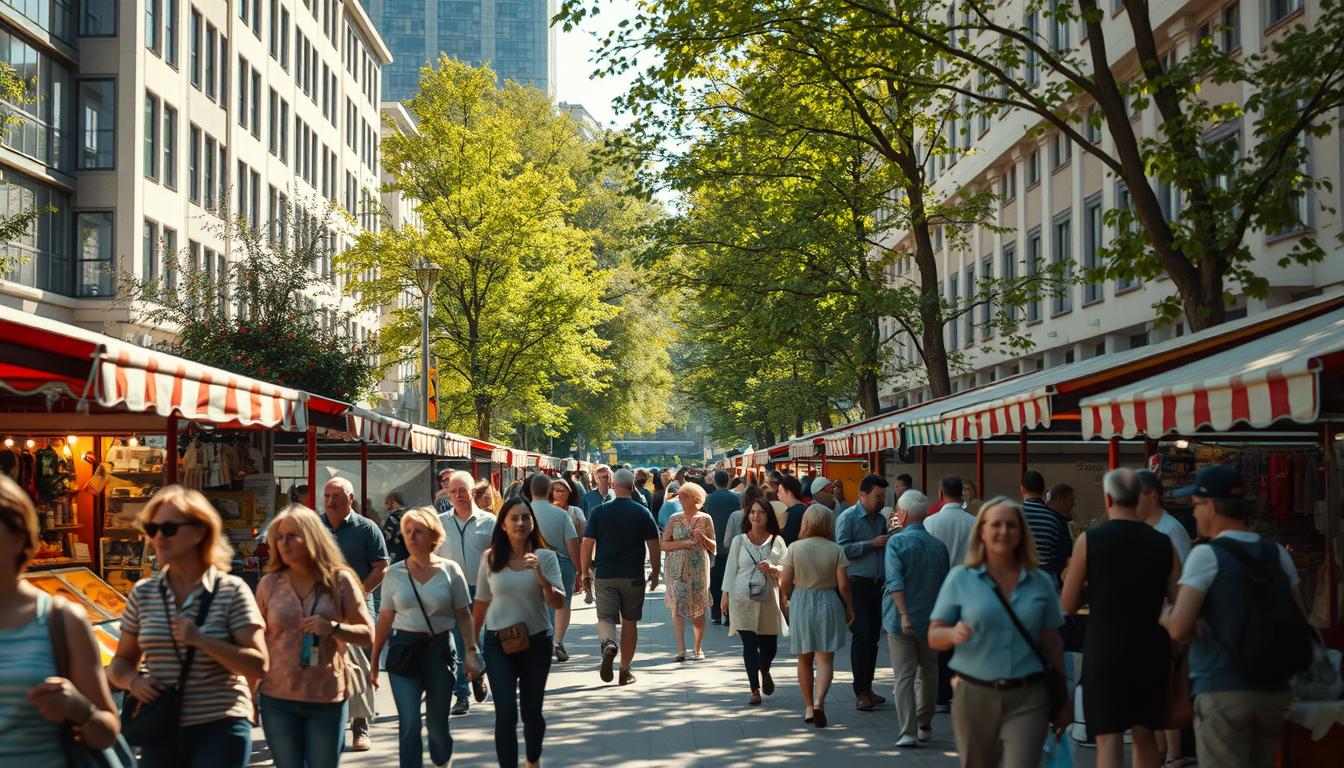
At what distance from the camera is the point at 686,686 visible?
13406 millimetres

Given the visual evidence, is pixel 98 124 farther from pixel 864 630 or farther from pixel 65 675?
pixel 65 675

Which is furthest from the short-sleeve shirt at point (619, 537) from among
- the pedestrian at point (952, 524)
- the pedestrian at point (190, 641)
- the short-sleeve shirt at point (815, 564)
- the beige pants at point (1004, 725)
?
the pedestrian at point (190, 641)

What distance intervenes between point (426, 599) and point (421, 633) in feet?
0.66

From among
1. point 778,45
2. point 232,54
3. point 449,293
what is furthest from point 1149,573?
point 232,54

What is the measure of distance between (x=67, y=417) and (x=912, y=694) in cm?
799

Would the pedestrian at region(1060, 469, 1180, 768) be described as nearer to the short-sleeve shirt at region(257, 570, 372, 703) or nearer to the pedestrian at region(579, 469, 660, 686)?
the short-sleeve shirt at region(257, 570, 372, 703)

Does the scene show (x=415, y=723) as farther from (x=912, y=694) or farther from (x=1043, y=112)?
(x=1043, y=112)

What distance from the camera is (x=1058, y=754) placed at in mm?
7293

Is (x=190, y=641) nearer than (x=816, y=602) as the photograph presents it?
Yes

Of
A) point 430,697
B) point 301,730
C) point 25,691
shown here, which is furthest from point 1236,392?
point 25,691

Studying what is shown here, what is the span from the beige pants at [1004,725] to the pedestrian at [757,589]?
5445 millimetres

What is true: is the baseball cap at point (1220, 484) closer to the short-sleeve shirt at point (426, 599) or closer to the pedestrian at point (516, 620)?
the pedestrian at point (516, 620)

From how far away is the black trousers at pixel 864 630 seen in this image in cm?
1205

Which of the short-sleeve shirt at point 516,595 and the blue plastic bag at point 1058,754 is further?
the short-sleeve shirt at point 516,595
